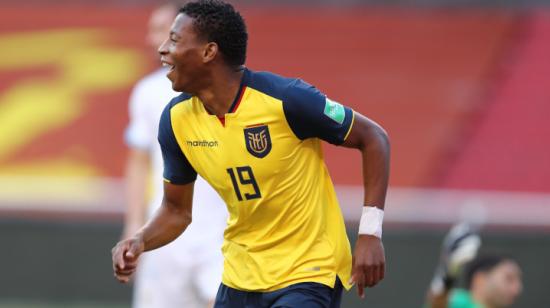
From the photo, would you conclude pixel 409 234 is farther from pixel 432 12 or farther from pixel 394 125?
pixel 432 12

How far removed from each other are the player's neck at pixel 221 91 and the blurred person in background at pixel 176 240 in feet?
5.68

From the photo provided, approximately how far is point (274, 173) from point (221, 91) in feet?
1.32

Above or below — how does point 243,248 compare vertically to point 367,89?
below

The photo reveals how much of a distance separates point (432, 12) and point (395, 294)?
5505mm

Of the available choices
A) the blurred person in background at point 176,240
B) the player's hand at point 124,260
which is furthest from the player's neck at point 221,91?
the blurred person in background at point 176,240

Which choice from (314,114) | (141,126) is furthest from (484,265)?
(314,114)

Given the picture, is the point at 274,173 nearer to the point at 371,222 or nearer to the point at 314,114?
the point at 314,114

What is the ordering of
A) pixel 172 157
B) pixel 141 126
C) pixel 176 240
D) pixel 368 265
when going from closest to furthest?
1. pixel 368 265
2. pixel 172 157
3. pixel 176 240
4. pixel 141 126

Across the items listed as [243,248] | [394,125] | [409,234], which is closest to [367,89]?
[394,125]

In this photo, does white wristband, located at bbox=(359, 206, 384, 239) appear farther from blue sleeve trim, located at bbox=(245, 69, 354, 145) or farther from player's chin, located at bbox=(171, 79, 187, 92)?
player's chin, located at bbox=(171, 79, 187, 92)

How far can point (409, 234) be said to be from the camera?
11.3m

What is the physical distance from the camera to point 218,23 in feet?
15.2

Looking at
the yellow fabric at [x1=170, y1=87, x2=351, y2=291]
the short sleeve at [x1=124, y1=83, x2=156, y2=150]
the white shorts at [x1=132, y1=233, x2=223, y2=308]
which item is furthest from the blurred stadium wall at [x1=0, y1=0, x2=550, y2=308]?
the yellow fabric at [x1=170, y1=87, x2=351, y2=291]

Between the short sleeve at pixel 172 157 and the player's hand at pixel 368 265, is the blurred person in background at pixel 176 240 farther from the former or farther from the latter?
the player's hand at pixel 368 265
